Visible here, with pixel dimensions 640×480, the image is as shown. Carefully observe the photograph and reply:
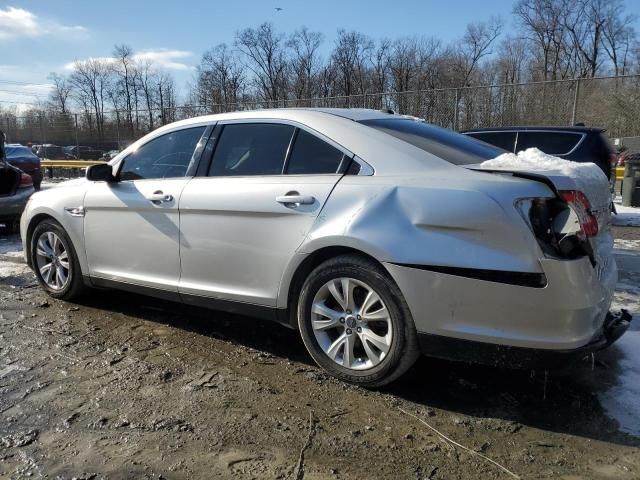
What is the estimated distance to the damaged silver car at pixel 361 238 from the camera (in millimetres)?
2750

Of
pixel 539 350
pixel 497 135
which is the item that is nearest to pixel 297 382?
pixel 539 350

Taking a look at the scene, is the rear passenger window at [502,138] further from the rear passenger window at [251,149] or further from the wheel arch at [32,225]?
the wheel arch at [32,225]

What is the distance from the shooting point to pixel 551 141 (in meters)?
8.73

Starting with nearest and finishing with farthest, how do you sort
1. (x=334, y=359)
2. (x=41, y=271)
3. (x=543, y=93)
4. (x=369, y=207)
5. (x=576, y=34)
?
(x=369, y=207)
(x=334, y=359)
(x=41, y=271)
(x=543, y=93)
(x=576, y=34)

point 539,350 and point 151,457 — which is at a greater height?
point 539,350

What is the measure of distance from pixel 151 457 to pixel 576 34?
64.5 metres

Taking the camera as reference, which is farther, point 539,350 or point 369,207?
point 369,207

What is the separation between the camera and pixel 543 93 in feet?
45.9

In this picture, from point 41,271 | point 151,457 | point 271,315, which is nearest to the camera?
point 151,457

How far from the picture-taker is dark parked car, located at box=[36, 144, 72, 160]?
28.1 m

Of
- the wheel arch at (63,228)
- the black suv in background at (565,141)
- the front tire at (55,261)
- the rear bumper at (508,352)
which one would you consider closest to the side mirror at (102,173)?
the wheel arch at (63,228)

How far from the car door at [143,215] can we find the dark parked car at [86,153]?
24270 millimetres

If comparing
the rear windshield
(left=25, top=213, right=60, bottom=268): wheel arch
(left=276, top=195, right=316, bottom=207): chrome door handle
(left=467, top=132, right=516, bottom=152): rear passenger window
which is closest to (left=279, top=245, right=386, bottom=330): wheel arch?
(left=276, top=195, right=316, bottom=207): chrome door handle

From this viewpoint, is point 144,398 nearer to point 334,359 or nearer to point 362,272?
point 334,359
